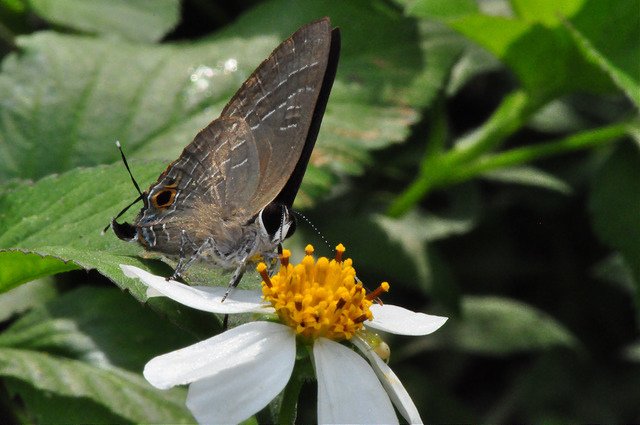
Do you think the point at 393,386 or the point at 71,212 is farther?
the point at 71,212

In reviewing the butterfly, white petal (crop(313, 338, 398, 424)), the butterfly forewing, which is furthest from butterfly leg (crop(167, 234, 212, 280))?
white petal (crop(313, 338, 398, 424))

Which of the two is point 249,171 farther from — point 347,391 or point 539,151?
point 539,151

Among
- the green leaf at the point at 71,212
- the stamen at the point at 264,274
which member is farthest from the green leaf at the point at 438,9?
the stamen at the point at 264,274

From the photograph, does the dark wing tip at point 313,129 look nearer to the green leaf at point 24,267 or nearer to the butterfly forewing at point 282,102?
the butterfly forewing at point 282,102

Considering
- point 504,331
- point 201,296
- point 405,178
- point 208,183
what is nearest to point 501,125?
point 405,178

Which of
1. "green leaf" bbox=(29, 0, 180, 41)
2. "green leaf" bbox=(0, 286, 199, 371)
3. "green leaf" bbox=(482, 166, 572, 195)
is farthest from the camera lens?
"green leaf" bbox=(482, 166, 572, 195)

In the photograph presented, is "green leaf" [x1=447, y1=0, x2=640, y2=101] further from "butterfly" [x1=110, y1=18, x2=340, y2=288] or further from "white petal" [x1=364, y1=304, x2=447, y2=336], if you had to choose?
"white petal" [x1=364, y1=304, x2=447, y2=336]
